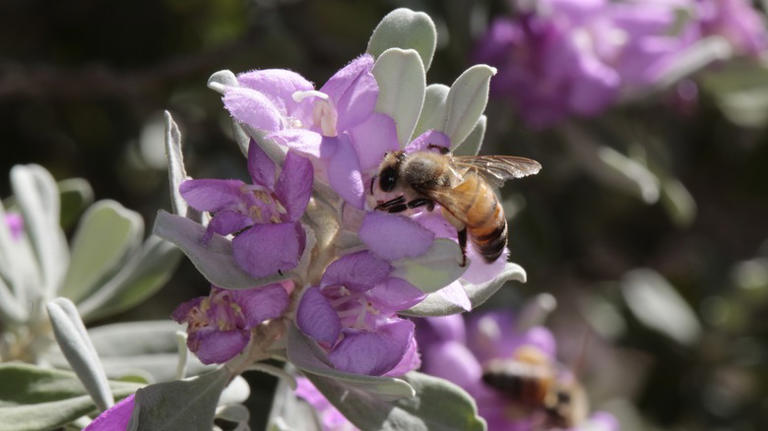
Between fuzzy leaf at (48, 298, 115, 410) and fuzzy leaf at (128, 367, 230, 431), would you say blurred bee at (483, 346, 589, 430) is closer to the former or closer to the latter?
fuzzy leaf at (128, 367, 230, 431)

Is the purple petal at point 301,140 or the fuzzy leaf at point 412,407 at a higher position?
the purple petal at point 301,140

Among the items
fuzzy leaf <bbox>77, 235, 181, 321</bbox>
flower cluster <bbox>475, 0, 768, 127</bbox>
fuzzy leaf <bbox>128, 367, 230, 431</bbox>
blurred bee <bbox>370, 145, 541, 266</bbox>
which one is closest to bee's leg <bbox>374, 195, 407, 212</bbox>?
blurred bee <bbox>370, 145, 541, 266</bbox>

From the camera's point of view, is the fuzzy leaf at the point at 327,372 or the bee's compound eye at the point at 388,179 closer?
the fuzzy leaf at the point at 327,372

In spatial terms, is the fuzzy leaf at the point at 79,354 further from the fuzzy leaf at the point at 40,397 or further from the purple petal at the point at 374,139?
the purple petal at the point at 374,139

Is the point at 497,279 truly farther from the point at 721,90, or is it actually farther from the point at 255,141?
the point at 721,90

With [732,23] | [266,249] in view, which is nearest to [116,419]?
[266,249]

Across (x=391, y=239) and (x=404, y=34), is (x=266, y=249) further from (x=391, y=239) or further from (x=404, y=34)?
(x=404, y=34)

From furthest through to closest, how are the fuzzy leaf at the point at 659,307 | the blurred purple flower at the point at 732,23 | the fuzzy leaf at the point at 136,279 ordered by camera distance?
the fuzzy leaf at the point at 659,307, the blurred purple flower at the point at 732,23, the fuzzy leaf at the point at 136,279

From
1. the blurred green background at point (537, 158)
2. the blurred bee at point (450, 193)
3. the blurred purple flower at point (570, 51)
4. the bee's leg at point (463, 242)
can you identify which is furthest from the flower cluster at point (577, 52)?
the bee's leg at point (463, 242)
